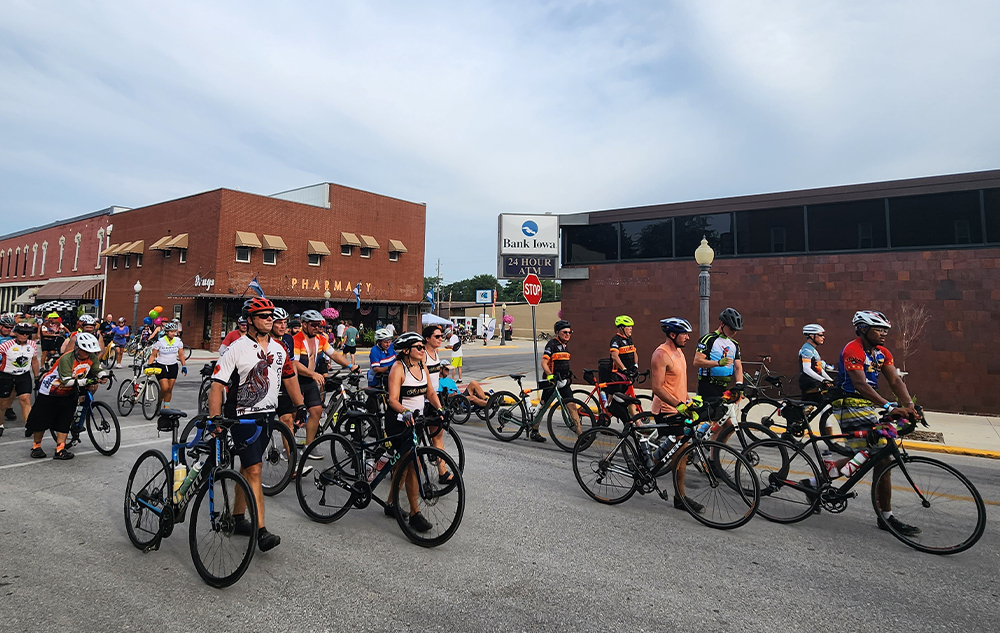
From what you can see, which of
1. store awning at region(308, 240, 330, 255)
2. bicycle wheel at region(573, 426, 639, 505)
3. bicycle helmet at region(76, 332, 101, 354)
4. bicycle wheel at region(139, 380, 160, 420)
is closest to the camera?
bicycle wheel at region(573, 426, 639, 505)

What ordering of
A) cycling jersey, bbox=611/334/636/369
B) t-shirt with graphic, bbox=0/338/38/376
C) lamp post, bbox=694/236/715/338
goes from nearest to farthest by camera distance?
t-shirt with graphic, bbox=0/338/38/376, cycling jersey, bbox=611/334/636/369, lamp post, bbox=694/236/715/338

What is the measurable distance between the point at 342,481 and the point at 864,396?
493 cm

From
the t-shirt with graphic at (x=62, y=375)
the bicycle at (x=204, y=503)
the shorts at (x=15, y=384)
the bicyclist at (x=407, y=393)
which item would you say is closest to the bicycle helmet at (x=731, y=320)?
the bicyclist at (x=407, y=393)

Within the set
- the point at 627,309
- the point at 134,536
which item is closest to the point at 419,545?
the point at 134,536

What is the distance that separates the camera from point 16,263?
52.2 meters

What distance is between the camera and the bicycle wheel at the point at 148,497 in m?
4.14

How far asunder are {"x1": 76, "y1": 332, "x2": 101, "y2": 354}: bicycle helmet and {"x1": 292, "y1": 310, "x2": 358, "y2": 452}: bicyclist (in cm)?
240

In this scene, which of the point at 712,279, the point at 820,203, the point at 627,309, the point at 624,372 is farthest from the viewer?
the point at 627,309

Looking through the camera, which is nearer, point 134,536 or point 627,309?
point 134,536

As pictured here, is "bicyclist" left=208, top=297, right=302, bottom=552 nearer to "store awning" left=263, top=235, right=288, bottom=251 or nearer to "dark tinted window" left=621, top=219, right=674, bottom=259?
"dark tinted window" left=621, top=219, right=674, bottom=259

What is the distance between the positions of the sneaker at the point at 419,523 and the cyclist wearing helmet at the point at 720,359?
373 centimetres

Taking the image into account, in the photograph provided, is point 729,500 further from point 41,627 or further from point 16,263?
point 16,263

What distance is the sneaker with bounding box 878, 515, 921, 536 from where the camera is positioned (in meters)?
4.53

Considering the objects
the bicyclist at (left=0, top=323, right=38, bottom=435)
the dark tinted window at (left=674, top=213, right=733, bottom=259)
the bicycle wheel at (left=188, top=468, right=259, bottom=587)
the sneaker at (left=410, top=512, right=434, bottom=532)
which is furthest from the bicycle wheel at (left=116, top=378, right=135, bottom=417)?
the dark tinted window at (left=674, top=213, right=733, bottom=259)
